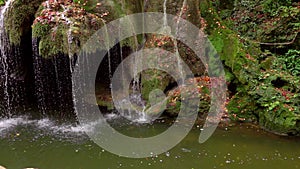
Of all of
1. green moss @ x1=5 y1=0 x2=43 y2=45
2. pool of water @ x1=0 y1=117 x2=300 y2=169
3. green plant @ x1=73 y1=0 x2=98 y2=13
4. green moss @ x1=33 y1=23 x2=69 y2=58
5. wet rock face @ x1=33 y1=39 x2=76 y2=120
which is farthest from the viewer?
green plant @ x1=73 y1=0 x2=98 y2=13

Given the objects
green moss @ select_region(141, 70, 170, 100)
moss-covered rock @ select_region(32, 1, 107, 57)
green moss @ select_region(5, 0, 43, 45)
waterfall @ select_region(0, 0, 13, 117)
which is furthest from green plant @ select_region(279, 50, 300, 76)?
waterfall @ select_region(0, 0, 13, 117)

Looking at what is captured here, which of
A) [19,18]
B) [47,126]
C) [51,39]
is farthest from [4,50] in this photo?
[47,126]

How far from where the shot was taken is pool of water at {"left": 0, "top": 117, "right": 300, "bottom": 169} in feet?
19.5

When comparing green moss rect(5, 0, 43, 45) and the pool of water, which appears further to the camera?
green moss rect(5, 0, 43, 45)

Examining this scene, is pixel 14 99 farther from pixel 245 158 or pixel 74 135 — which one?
pixel 245 158

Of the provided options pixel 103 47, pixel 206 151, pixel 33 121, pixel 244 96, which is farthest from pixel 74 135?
pixel 244 96

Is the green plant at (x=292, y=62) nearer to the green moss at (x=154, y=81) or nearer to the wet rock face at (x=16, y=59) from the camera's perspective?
the green moss at (x=154, y=81)

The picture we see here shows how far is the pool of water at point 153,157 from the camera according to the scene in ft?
19.5

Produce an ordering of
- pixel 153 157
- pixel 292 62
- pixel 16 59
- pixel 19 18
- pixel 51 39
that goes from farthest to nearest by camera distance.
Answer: pixel 292 62 < pixel 16 59 < pixel 19 18 < pixel 51 39 < pixel 153 157

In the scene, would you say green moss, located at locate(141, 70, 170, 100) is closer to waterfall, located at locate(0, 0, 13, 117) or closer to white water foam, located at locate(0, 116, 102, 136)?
white water foam, located at locate(0, 116, 102, 136)

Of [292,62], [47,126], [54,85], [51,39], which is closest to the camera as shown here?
[51,39]

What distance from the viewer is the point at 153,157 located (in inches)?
245

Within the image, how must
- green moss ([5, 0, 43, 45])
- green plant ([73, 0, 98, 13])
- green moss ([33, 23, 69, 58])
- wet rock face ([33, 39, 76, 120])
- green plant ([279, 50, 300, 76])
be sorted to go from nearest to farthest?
green moss ([33, 23, 69, 58]) → green moss ([5, 0, 43, 45]) → wet rock face ([33, 39, 76, 120]) → green plant ([73, 0, 98, 13]) → green plant ([279, 50, 300, 76])

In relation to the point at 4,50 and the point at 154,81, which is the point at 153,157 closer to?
the point at 154,81
